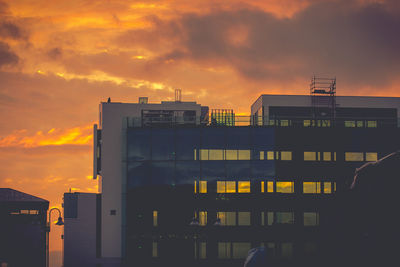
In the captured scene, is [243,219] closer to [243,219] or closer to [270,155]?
[243,219]

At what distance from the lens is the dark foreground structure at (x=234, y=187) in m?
56.3

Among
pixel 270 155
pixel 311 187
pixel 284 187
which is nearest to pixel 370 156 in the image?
pixel 311 187

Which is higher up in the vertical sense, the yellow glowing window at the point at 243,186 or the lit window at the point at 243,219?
the yellow glowing window at the point at 243,186

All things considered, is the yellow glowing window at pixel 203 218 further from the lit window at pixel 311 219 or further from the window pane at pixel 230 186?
the lit window at pixel 311 219

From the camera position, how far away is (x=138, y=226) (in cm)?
5703

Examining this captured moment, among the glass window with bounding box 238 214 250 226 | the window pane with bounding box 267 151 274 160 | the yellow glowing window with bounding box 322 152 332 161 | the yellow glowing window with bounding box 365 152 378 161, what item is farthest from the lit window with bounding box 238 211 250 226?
the yellow glowing window with bounding box 365 152 378 161

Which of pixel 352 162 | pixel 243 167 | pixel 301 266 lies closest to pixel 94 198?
pixel 243 167

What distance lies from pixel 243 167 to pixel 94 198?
59.4 ft

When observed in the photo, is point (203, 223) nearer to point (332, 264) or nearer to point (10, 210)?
point (332, 264)

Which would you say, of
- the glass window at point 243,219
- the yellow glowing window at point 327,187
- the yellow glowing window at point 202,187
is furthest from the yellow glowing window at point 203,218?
the yellow glowing window at point 327,187

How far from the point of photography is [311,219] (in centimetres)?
5778

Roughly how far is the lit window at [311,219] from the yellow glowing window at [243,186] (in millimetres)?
6563

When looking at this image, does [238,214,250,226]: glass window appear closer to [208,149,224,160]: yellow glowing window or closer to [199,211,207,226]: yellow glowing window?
[199,211,207,226]: yellow glowing window

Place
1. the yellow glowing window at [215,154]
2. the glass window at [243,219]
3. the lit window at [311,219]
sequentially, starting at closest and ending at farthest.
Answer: the yellow glowing window at [215,154] < the glass window at [243,219] < the lit window at [311,219]
